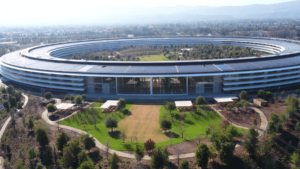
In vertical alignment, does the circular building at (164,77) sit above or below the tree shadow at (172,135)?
above

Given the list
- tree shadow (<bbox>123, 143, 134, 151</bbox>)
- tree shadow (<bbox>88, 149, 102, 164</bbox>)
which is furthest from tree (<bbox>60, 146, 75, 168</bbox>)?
tree shadow (<bbox>123, 143, 134, 151</bbox>)

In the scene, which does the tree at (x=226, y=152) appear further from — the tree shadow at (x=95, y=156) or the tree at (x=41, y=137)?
the tree at (x=41, y=137)

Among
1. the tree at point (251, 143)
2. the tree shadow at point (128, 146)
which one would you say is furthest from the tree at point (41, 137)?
the tree at point (251, 143)

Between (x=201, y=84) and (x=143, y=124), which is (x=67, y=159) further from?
(x=201, y=84)

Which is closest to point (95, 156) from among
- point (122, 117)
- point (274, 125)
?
point (122, 117)

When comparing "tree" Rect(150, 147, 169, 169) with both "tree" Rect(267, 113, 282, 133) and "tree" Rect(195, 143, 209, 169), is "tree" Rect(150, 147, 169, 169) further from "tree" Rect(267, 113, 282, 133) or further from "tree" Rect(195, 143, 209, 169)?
"tree" Rect(267, 113, 282, 133)

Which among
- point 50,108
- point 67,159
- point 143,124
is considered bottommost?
point 143,124
